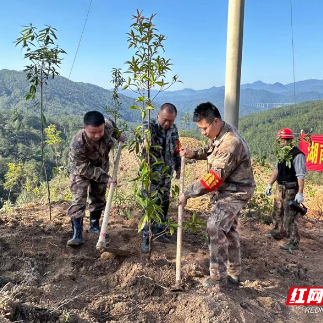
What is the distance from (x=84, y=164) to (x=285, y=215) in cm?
292

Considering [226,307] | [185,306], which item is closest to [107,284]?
[185,306]

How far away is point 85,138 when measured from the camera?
3482mm

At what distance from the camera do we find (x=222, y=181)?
8.88 ft

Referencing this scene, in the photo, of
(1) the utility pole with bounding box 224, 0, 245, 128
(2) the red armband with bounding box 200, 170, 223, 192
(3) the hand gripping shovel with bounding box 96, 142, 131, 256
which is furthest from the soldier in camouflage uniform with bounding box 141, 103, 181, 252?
(1) the utility pole with bounding box 224, 0, 245, 128

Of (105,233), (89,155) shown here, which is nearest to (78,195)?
(89,155)

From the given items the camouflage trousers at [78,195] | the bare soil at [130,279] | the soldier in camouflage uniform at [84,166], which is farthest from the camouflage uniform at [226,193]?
the camouflage trousers at [78,195]

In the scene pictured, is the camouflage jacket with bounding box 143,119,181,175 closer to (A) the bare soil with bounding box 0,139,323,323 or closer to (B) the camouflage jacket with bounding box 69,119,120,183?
(B) the camouflage jacket with bounding box 69,119,120,183

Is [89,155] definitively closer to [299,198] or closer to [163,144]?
[163,144]

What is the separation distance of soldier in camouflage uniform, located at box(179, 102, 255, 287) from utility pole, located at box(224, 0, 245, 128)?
2.15 meters

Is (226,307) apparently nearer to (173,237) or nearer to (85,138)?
(173,237)

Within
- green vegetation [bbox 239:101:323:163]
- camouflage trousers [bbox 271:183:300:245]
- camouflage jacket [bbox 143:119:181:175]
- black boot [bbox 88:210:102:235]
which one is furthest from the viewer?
green vegetation [bbox 239:101:323:163]

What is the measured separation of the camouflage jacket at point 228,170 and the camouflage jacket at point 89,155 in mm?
1205

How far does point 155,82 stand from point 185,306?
74.0 inches

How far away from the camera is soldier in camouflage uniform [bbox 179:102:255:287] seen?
107 inches
